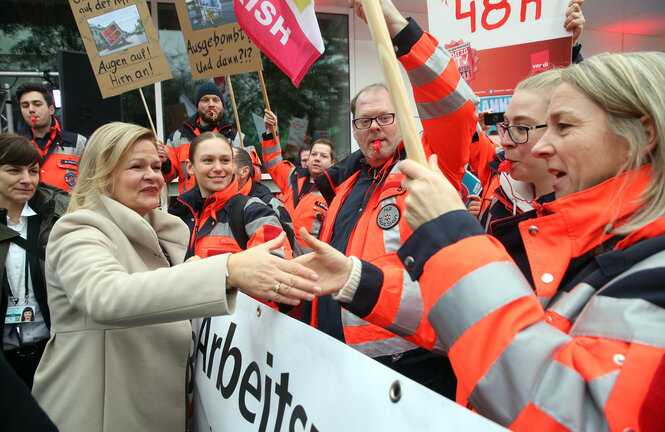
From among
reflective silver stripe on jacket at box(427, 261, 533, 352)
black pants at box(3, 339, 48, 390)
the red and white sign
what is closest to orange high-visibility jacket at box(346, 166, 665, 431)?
reflective silver stripe on jacket at box(427, 261, 533, 352)

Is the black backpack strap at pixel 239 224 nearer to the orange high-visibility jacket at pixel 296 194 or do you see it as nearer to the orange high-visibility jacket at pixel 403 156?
the orange high-visibility jacket at pixel 403 156

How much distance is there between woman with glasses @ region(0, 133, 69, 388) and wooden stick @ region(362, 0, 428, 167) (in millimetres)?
2524

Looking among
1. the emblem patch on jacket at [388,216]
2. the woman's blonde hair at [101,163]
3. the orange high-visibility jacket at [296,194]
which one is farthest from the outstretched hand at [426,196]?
the orange high-visibility jacket at [296,194]

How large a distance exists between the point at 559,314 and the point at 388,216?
38.5 inches

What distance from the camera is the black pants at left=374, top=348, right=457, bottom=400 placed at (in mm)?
1844

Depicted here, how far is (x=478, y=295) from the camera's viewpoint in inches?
37.2

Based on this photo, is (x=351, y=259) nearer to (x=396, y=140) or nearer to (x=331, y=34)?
(x=396, y=140)

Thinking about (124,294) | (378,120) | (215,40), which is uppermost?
(215,40)

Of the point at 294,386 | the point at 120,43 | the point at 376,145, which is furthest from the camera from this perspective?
the point at 120,43

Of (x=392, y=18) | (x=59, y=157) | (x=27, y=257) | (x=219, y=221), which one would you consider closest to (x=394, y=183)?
(x=392, y=18)

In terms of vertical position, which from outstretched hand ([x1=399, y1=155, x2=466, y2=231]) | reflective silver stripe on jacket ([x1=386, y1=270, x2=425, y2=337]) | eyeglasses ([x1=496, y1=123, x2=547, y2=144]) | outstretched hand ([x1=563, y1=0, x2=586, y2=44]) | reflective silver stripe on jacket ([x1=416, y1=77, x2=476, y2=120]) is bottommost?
reflective silver stripe on jacket ([x1=386, y1=270, x2=425, y2=337])

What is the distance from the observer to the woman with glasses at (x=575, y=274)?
0.84 meters

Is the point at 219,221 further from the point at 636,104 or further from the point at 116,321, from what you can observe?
the point at 636,104

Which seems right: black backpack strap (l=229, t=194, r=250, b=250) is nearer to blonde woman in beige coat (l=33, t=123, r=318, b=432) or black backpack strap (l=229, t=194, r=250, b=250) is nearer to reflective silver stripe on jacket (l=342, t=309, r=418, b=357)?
blonde woman in beige coat (l=33, t=123, r=318, b=432)
